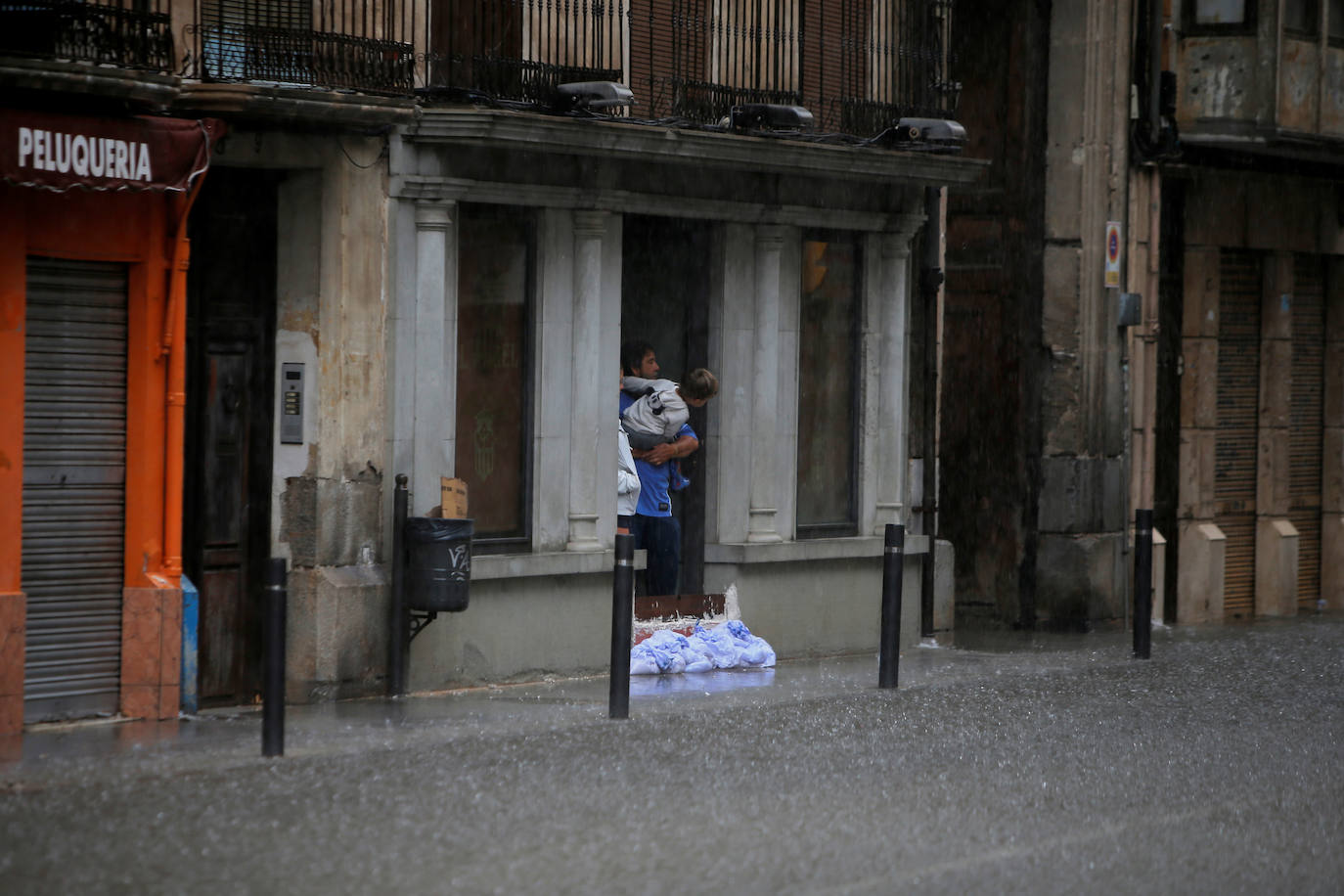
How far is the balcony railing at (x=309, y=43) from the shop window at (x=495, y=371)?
1.15m

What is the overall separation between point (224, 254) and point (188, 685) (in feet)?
8.52

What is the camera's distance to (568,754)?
1038 cm

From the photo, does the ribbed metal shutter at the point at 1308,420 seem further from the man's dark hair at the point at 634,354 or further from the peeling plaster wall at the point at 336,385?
the peeling plaster wall at the point at 336,385

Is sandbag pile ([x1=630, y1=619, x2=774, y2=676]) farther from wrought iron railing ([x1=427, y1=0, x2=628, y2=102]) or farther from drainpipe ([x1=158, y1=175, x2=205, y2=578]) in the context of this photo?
wrought iron railing ([x1=427, y1=0, x2=628, y2=102])

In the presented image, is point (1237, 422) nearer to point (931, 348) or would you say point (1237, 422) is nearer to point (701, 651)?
point (931, 348)

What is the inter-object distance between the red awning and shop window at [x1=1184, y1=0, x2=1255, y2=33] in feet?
35.2

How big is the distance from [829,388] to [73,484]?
6.48 m

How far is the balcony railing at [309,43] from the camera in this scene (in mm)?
12258

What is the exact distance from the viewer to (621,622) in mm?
11641

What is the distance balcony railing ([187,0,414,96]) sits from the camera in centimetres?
1226

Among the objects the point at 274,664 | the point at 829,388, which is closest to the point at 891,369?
the point at 829,388

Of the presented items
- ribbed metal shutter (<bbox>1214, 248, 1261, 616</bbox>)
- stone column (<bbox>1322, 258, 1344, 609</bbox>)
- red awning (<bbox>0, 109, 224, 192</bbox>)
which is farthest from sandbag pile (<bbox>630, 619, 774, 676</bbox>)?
stone column (<bbox>1322, 258, 1344, 609</bbox>)

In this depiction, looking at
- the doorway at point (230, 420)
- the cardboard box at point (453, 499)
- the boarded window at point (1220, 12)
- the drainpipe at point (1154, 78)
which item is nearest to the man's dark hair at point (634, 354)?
the cardboard box at point (453, 499)

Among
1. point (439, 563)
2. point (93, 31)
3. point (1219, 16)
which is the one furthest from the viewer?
point (1219, 16)
